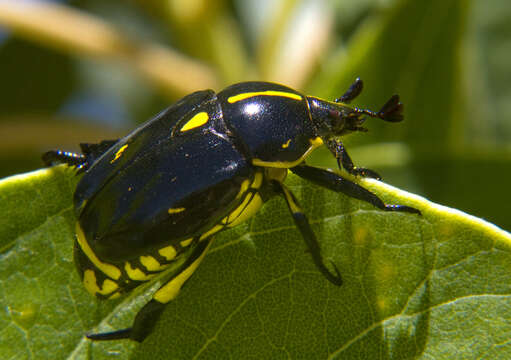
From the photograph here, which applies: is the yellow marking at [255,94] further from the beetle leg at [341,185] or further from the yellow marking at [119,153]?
the yellow marking at [119,153]

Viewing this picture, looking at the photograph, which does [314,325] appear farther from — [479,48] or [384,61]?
[479,48]

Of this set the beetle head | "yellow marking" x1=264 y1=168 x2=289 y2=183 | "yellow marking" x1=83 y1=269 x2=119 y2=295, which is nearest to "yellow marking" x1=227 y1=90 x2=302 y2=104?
the beetle head

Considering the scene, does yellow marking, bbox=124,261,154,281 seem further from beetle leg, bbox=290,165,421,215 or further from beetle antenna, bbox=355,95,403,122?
beetle antenna, bbox=355,95,403,122

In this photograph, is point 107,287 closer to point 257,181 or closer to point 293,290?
point 293,290

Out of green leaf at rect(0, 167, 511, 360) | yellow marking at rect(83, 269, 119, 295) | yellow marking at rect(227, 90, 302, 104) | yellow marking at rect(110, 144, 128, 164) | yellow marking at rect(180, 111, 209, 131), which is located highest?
yellow marking at rect(110, 144, 128, 164)

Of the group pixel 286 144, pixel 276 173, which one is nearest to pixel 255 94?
pixel 286 144

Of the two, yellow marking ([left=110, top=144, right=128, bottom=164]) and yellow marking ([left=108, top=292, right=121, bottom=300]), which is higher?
yellow marking ([left=110, top=144, right=128, bottom=164])

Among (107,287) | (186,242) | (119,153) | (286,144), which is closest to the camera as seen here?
(107,287)
